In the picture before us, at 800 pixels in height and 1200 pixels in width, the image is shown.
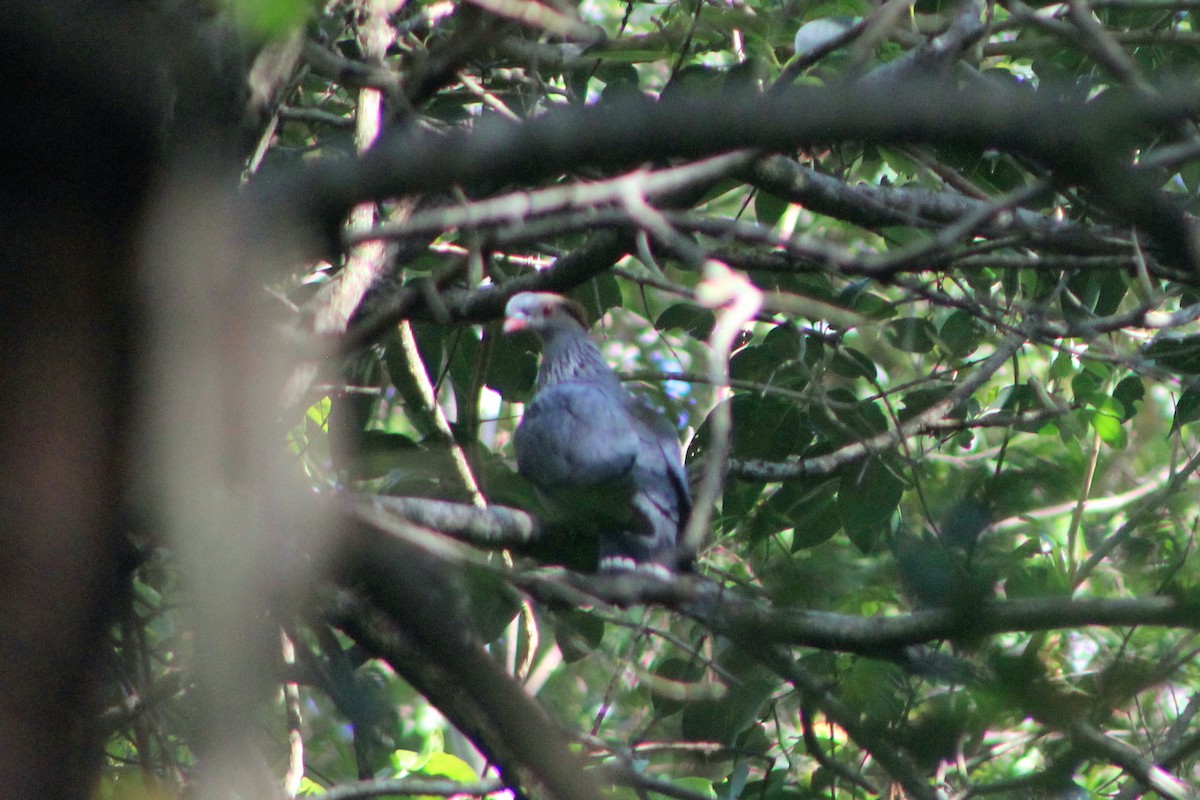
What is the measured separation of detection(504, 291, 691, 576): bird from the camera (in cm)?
444

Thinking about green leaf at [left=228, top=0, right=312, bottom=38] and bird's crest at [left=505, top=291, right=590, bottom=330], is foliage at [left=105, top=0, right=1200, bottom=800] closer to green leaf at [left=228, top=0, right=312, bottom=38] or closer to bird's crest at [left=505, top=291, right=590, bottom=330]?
green leaf at [left=228, top=0, right=312, bottom=38]

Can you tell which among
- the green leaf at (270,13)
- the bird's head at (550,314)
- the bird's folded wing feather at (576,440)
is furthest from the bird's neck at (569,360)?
the green leaf at (270,13)

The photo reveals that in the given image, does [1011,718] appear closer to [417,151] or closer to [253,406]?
[417,151]

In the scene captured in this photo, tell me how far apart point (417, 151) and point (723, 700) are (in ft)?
7.87

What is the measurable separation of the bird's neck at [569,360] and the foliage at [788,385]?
0.36 m

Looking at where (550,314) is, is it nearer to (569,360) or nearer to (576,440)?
(569,360)

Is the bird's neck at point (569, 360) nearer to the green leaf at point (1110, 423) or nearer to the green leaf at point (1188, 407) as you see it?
the green leaf at point (1110, 423)

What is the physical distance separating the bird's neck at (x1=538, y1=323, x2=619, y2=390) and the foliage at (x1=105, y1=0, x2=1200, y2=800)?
1.19 feet

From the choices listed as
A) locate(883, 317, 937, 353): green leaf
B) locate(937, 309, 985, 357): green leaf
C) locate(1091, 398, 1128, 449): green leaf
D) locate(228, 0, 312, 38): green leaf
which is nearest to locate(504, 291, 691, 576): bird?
locate(883, 317, 937, 353): green leaf

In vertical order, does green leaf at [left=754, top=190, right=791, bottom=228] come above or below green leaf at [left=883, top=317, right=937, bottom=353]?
above

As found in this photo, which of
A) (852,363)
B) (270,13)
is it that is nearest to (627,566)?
(852,363)

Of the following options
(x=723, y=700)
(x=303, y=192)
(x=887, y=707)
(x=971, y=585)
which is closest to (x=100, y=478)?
(x=303, y=192)

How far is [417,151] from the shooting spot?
1.38 m

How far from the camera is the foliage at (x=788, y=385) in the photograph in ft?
5.52
